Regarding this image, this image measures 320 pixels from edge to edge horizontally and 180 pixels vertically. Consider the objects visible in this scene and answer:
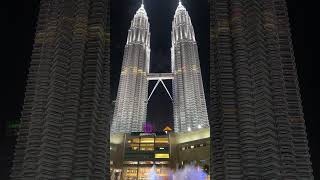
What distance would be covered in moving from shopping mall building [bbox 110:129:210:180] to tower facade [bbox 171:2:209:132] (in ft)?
53.0

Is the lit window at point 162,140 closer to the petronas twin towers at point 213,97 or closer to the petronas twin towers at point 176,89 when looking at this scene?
the petronas twin towers at point 176,89

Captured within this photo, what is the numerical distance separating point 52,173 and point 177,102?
137 meters

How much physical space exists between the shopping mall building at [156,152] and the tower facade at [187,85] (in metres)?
16.2

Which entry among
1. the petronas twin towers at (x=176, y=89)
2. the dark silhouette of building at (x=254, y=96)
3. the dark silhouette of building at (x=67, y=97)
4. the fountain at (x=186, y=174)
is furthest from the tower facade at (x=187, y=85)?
the dark silhouette of building at (x=254, y=96)

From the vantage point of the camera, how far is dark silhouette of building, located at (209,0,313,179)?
52781 mm

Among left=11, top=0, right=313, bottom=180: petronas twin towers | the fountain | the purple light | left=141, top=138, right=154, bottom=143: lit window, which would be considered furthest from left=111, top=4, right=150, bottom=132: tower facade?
left=11, top=0, right=313, bottom=180: petronas twin towers

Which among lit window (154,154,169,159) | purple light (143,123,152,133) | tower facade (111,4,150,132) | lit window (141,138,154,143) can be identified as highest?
tower facade (111,4,150,132)

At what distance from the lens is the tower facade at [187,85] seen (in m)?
178

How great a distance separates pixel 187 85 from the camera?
Result: 184m

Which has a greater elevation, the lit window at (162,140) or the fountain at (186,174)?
the lit window at (162,140)

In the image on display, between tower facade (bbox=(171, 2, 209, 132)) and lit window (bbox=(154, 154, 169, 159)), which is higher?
tower facade (bbox=(171, 2, 209, 132))

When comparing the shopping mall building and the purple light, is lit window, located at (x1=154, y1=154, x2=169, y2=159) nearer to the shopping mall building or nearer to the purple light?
the shopping mall building

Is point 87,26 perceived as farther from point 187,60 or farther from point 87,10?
point 187,60

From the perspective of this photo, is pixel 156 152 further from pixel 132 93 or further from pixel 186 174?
pixel 132 93
